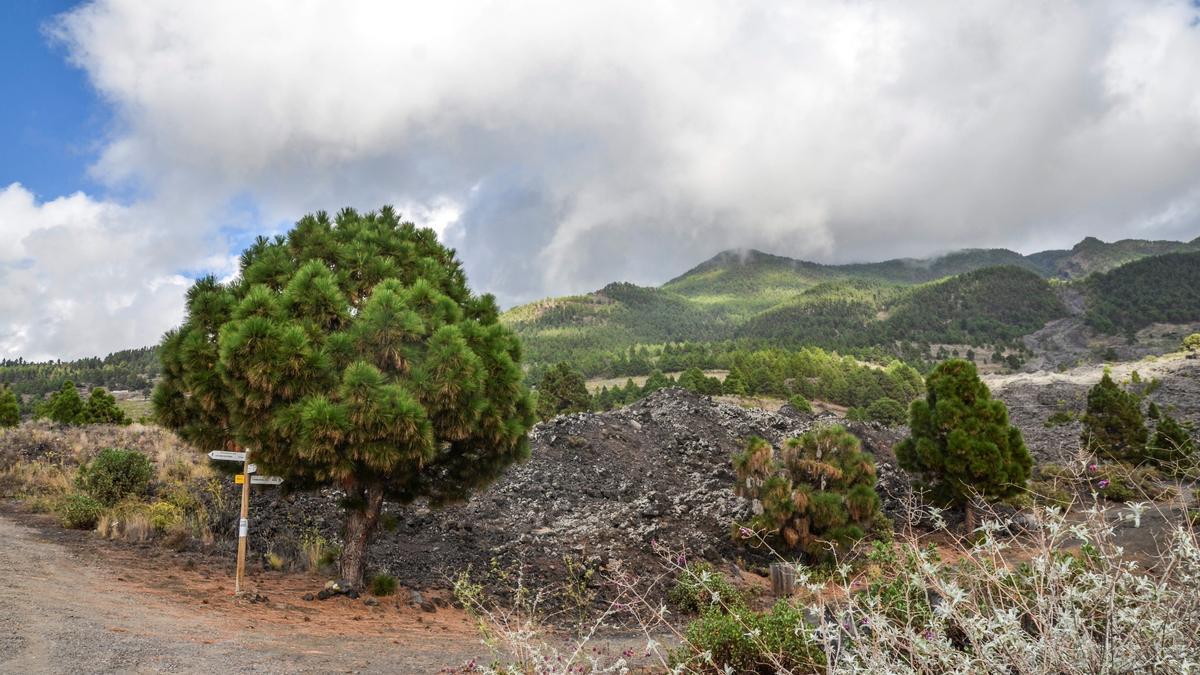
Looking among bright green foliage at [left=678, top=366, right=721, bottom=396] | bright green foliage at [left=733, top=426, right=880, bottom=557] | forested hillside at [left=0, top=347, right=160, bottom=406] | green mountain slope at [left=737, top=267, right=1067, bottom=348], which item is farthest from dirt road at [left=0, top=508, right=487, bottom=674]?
green mountain slope at [left=737, top=267, right=1067, bottom=348]

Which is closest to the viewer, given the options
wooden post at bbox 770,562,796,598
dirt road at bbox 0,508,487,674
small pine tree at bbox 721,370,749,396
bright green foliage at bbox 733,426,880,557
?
dirt road at bbox 0,508,487,674

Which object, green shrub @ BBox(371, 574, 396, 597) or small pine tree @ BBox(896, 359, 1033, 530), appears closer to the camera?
green shrub @ BBox(371, 574, 396, 597)

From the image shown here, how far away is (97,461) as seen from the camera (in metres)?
13.2

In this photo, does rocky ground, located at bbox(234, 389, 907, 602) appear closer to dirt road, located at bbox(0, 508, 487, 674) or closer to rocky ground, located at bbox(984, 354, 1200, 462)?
dirt road, located at bbox(0, 508, 487, 674)

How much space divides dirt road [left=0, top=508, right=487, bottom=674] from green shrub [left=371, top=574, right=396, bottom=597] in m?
0.29

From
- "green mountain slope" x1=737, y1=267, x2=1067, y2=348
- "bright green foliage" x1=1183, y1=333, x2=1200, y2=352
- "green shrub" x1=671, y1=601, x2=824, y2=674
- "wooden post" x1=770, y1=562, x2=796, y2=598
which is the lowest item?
"wooden post" x1=770, y1=562, x2=796, y2=598

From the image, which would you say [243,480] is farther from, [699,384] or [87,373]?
[87,373]

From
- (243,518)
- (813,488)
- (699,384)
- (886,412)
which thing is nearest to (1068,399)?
(886,412)

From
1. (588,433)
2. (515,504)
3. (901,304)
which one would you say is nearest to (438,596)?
(515,504)

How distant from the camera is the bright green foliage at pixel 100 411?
2898cm

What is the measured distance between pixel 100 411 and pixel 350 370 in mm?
29963

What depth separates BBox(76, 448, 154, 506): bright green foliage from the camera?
13.0m

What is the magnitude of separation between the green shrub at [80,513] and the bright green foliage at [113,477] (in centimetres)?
56

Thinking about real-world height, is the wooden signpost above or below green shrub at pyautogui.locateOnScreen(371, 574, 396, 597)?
above
